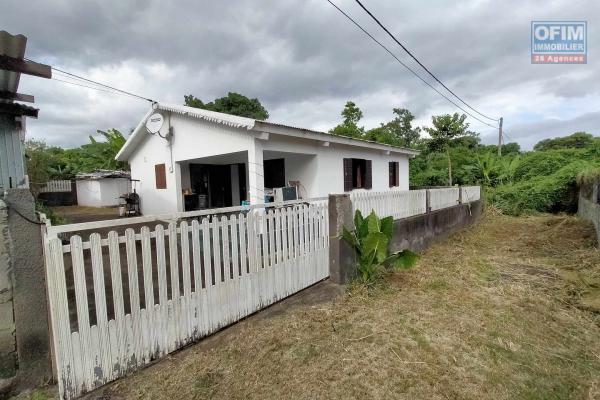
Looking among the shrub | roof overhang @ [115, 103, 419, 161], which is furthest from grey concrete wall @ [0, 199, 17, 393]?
the shrub

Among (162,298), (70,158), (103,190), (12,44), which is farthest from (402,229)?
(70,158)

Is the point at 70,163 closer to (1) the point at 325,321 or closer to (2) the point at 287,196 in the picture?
(2) the point at 287,196

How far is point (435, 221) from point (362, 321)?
5192 millimetres

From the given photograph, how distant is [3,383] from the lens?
2250 mm

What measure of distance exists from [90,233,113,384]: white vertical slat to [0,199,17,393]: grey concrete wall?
0.61 meters

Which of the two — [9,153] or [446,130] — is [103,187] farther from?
[446,130]

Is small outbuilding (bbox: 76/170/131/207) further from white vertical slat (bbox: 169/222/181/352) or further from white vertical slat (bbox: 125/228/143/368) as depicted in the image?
white vertical slat (bbox: 125/228/143/368)

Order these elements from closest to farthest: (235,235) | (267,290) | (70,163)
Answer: (235,235) → (267,290) → (70,163)

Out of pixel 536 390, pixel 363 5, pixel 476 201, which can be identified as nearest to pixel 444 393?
pixel 536 390

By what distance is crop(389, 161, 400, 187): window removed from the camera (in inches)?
527

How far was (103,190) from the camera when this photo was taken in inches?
760

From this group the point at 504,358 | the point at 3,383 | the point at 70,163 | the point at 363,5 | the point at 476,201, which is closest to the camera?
the point at 3,383

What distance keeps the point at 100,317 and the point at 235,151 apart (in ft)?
19.6

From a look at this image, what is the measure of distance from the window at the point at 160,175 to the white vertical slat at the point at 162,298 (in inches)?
351
